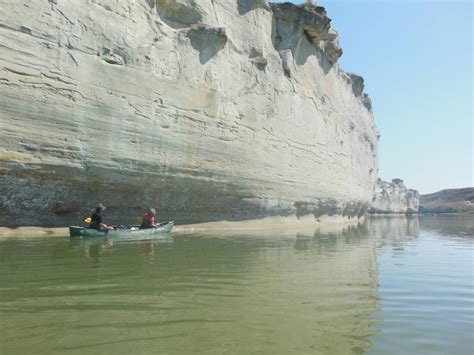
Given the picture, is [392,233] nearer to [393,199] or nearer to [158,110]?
[158,110]

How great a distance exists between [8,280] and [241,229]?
13.1 m

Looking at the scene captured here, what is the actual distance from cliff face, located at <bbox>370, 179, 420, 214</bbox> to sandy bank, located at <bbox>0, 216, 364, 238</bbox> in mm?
32550

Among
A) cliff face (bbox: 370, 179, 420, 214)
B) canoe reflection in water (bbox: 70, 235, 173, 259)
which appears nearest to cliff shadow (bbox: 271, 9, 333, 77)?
canoe reflection in water (bbox: 70, 235, 173, 259)

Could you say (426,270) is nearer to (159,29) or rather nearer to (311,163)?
(159,29)

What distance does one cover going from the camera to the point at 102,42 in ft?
45.1

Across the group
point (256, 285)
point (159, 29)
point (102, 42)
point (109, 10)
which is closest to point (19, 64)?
point (102, 42)

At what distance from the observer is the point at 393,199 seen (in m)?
62.5

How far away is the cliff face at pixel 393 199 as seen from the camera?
5889 cm

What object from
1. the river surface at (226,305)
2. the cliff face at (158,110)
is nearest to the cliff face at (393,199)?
the cliff face at (158,110)

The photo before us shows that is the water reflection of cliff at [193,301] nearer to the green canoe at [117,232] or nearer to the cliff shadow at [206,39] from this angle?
the green canoe at [117,232]

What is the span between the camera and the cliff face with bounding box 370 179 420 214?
58888mm

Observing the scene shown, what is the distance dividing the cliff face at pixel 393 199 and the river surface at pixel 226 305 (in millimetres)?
49297

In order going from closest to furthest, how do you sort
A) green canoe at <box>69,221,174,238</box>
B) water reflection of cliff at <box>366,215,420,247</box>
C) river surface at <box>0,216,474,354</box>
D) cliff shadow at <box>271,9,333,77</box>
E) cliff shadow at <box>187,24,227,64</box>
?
river surface at <box>0,216,474,354</box> < green canoe at <box>69,221,174,238</box> < water reflection of cliff at <box>366,215,420,247</box> < cliff shadow at <box>187,24,227,64</box> < cliff shadow at <box>271,9,333,77</box>

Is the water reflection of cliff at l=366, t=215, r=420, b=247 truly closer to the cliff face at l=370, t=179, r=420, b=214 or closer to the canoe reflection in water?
the canoe reflection in water
